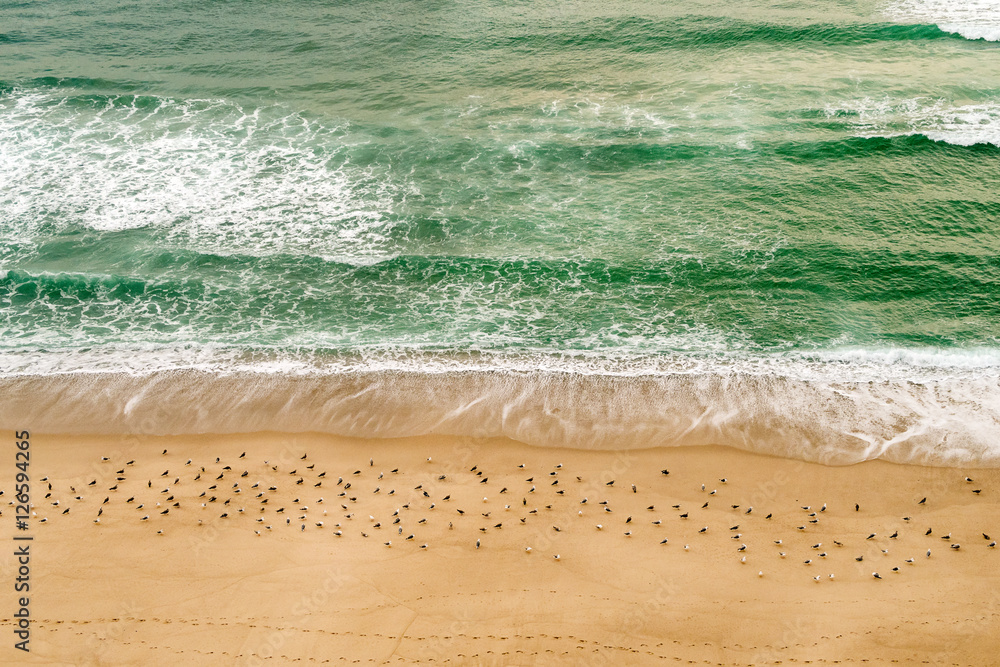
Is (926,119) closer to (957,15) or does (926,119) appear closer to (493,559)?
(957,15)

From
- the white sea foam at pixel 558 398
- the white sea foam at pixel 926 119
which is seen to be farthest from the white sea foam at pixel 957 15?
the white sea foam at pixel 558 398

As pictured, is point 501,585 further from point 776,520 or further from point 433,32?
point 433,32

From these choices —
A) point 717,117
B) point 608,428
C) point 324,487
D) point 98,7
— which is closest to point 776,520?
point 608,428

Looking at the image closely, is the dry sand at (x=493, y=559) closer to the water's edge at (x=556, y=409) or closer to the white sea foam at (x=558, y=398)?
the water's edge at (x=556, y=409)

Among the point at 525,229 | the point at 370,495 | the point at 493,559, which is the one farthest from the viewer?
the point at 525,229

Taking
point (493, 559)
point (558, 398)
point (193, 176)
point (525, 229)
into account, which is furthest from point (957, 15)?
point (193, 176)

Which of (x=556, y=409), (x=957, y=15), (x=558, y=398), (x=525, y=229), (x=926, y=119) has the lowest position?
(x=556, y=409)

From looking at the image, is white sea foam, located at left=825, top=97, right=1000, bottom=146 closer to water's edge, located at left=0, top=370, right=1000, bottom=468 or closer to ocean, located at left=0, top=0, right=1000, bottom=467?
ocean, located at left=0, top=0, right=1000, bottom=467
